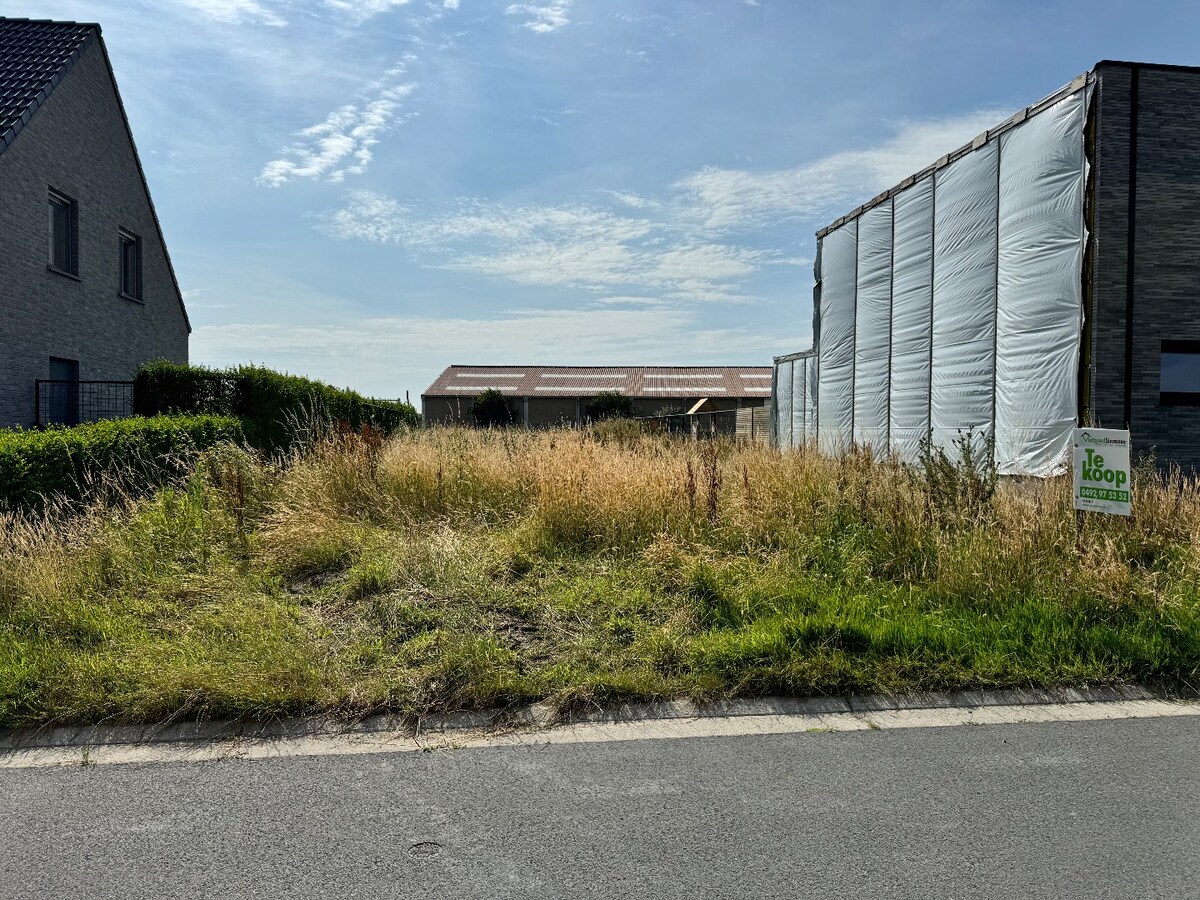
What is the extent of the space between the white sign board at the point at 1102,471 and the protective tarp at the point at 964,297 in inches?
227

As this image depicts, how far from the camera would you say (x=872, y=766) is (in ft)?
11.4

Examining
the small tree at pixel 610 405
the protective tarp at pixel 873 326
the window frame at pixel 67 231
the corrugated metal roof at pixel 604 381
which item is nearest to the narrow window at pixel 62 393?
the window frame at pixel 67 231

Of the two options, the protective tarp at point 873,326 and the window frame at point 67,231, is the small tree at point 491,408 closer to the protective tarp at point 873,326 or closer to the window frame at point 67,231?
the window frame at point 67,231

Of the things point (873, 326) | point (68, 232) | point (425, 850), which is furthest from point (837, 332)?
point (425, 850)

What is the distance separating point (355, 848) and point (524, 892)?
70cm

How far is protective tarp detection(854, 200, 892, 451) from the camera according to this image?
613 inches

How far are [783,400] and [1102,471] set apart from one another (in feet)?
55.7

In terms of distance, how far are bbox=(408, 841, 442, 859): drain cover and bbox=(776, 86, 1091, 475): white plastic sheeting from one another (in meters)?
9.05

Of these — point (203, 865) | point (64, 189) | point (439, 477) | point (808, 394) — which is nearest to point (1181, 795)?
point (203, 865)

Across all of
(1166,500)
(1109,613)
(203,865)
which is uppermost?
(1166,500)

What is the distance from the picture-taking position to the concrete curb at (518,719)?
12.5 ft

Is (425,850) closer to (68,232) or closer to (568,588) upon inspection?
(568,588)

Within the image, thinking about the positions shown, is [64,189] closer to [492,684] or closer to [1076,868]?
[492,684]

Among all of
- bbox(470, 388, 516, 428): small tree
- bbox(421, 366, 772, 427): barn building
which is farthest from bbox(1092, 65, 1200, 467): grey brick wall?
bbox(470, 388, 516, 428): small tree
